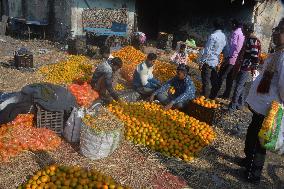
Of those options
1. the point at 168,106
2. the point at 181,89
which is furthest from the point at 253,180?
the point at 181,89

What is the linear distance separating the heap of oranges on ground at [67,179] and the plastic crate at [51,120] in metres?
1.21

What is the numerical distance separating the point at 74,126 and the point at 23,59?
523 cm

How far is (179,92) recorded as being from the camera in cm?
766

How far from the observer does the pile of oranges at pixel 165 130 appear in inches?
238

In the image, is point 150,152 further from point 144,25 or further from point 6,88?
point 144,25

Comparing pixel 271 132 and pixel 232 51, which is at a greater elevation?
pixel 232 51

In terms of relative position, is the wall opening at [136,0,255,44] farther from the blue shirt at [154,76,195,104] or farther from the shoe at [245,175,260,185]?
the shoe at [245,175,260,185]

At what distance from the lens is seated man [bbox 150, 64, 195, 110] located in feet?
24.0

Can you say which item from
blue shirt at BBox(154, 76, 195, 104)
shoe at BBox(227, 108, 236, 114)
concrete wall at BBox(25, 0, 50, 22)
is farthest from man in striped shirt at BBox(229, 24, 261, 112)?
concrete wall at BBox(25, 0, 50, 22)

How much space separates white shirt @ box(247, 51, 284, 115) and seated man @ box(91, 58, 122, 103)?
3.09 metres

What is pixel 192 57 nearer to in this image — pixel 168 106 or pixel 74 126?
pixel 168 106

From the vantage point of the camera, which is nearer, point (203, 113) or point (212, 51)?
point (203, 113)

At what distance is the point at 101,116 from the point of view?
18.4 ft

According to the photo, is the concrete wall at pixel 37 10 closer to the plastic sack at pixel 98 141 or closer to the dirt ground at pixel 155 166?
the dirt ground at pixel 155 166
